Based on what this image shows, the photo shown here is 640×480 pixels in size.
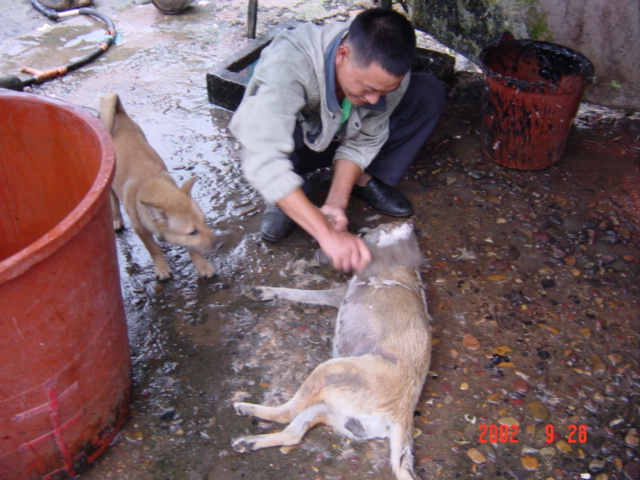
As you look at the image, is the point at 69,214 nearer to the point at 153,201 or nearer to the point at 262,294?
the point at 153,201

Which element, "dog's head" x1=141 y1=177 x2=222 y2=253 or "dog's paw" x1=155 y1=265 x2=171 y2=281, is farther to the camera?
"dog's paw" x1=155 y1=265 x2=171 y2=281

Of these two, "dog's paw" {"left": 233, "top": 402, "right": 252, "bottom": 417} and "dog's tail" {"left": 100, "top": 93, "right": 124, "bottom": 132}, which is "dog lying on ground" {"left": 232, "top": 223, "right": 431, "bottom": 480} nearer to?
"dog's paw" {"left": 233, "top": 402, "right": 252, "bottom": 417}

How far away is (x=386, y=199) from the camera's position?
3943 mm

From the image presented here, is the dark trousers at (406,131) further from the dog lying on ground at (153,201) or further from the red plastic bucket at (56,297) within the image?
the red plastic bucket at (56,297)

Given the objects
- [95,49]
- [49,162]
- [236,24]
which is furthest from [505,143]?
[95,49]

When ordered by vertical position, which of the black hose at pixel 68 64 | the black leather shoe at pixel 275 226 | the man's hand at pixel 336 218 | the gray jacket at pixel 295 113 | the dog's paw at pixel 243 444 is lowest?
the dog's paw at pixel 243 444

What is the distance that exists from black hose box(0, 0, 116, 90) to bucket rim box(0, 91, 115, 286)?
3.06 metres

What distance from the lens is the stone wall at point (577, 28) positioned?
455cm

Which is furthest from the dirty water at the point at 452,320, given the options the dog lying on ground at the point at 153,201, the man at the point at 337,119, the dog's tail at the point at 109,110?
the dog's tail at the point at 109,110

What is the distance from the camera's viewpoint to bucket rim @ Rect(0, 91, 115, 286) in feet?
5.49

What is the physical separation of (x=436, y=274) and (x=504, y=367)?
77 cm
